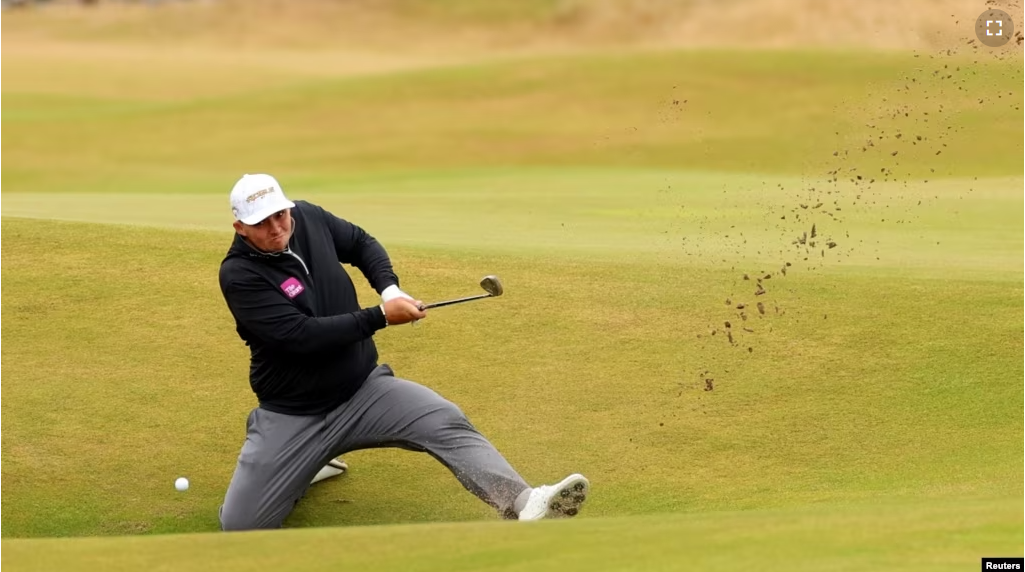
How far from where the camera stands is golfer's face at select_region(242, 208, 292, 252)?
6590mm

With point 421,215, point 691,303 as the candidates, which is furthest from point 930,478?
point 421,215

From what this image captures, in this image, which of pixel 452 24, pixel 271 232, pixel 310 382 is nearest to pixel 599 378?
pixel 310 382

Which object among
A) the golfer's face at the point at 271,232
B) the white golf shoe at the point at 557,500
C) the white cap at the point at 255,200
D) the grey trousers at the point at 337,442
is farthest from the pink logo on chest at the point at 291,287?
the white golf shoe at the point at 557,500

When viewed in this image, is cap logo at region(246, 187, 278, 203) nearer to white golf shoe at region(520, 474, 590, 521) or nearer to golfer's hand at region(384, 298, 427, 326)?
golfer's hand at region(384, 298, 427, 326)

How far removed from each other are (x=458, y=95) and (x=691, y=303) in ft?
68.0

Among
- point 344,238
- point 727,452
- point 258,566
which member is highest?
point 344,238

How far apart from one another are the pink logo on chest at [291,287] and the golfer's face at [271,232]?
169 mm

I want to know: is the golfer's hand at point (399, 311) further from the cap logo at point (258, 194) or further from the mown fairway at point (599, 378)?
the mown fairway at point (599, 378)

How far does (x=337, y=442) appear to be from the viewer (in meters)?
6.93

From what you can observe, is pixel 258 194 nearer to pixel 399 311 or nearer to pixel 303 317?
pixel 303 317

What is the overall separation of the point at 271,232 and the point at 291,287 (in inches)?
11.5

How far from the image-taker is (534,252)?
1088 centimetres

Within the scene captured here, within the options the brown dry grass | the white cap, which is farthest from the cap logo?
the brown dry grass

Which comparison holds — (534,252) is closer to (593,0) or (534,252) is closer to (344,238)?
(344,238)
